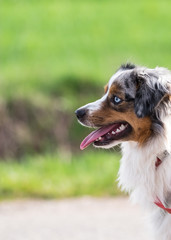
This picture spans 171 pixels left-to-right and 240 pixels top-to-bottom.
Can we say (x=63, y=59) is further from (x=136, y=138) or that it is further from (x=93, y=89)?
(x=136, y=138)

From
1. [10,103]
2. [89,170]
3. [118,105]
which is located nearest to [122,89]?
[118,105]

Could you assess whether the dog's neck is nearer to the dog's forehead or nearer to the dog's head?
the dog's head

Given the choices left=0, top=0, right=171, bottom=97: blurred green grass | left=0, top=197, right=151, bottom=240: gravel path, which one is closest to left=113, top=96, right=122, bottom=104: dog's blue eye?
left=0, top=197, right=151, bottom=240: gravel path

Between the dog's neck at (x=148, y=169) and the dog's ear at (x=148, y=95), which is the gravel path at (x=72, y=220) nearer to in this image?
the dog's neck at (x=148, y=169)

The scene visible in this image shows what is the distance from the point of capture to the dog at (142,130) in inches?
221

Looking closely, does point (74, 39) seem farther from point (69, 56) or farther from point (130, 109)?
point (130, 109)

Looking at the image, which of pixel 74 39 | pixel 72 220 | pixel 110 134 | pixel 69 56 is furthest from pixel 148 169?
pixel 74 39

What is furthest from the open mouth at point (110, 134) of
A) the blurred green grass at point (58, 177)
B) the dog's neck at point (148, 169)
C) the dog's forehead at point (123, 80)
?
the blurred green grass at point (58, 177)

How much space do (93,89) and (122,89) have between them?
27.1 feet

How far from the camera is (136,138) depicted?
573 cm

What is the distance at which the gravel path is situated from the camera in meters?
7.89

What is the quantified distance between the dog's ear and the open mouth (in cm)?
23

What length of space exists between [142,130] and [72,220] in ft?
10.7

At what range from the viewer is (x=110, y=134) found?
19.2 ft
